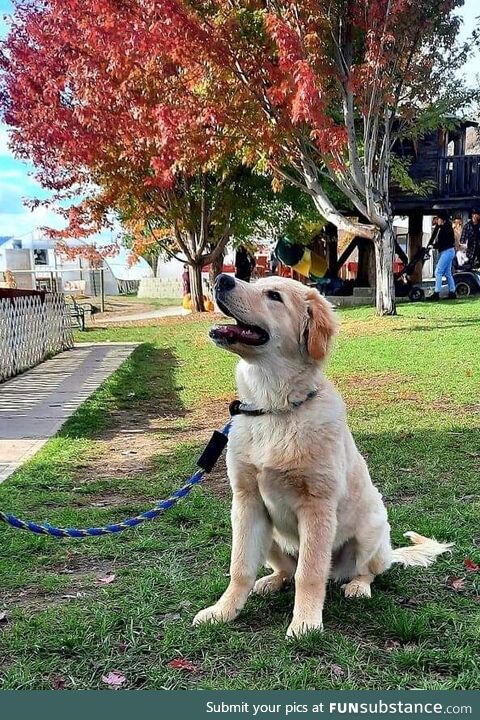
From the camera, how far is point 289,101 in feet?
36.6

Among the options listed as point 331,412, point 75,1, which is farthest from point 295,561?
point 75,1

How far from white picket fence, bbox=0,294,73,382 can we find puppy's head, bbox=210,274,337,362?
7.25m

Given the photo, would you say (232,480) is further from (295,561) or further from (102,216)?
(102,216)

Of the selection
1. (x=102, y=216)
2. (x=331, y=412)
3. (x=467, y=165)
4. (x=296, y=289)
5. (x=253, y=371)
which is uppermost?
(x=467, y=165)

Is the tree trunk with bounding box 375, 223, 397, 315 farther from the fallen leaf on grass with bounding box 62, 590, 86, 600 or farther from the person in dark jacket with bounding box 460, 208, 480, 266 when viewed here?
the fallen leaf on grass with bounding box 62, 590, 86, 600

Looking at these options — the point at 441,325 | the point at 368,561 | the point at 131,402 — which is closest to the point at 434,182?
the point at 441,325

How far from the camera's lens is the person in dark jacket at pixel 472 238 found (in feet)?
64.8

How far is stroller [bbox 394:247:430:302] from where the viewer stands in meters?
18.7

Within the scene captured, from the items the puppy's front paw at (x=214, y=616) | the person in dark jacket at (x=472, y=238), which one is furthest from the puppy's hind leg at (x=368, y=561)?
the person in dark jacket at (x=472, y=238)

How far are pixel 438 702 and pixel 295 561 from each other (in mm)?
956

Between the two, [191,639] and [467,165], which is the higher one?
[467,165]

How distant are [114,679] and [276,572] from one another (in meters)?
0.99

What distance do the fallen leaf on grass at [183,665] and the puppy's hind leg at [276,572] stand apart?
2.04 ft

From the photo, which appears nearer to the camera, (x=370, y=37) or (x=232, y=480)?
(x=232, y=480)
